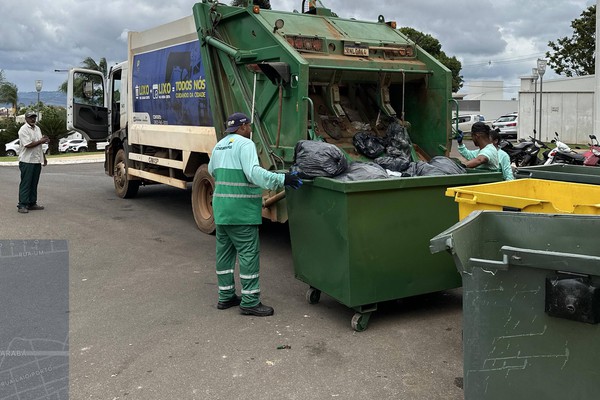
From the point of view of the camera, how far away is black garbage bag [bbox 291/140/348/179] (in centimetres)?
461

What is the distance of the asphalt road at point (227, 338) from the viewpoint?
3.57m

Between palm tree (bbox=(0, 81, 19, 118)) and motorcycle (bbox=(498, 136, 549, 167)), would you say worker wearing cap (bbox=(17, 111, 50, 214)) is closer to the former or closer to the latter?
motorcycle (bbox=(498, 136, 549, 167))

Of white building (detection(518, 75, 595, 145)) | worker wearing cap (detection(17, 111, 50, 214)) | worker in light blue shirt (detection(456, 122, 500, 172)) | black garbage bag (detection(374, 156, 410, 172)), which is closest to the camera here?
worker in light blue shirt (detection(456, 122, 500, 172))

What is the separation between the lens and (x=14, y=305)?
5047 mm

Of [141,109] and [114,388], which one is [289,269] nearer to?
[114,388]

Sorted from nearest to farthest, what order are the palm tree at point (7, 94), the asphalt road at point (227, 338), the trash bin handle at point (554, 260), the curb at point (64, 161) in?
the trash bin handle at point (554, 260)
the asphalt road at point (227, 338)
the curb at point (64, 161)
the palm tree at point (7, 94)

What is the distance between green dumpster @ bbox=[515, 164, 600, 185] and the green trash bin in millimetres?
1837

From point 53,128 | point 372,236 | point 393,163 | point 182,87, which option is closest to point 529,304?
point 372,236

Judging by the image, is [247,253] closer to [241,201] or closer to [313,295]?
[241,201]

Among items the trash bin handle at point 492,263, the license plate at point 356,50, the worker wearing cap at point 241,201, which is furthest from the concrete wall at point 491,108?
the trash bin handle at point 492,263

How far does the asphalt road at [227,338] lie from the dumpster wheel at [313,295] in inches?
1.6

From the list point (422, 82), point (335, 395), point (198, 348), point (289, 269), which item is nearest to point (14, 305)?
point (198, 348)

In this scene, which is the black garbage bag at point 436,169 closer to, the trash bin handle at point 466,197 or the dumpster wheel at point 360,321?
the trash bin handle at point 466,197

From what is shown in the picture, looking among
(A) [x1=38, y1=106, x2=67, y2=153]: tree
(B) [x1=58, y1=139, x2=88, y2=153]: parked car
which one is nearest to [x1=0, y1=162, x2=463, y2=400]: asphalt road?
(A) [x1=38, y1=106, x2=67, y2=153]: tree
